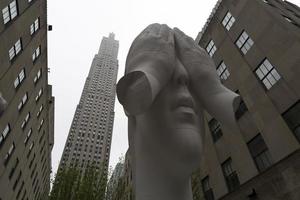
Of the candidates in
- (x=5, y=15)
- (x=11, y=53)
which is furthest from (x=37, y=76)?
(x=5, y=15)

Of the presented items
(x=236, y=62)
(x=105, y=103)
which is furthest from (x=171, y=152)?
(x=105, y=103)

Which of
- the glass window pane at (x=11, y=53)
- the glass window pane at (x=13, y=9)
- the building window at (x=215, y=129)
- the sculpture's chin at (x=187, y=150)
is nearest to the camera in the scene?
the sculpture's chin at (x=187, y=150)

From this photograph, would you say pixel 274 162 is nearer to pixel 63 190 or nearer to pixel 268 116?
pixel 268 116

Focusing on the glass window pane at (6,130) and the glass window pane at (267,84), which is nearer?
the glass window pane at (267,84)

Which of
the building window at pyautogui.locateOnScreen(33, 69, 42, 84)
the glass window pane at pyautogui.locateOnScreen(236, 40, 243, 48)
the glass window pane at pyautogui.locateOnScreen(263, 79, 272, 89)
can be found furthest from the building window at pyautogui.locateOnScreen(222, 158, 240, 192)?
the building window at pyautogui.locateOnScreen(33, 69, 42, 84)

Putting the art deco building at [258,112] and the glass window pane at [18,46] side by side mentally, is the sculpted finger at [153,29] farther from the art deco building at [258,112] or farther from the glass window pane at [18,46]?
the glass window pane at [18,46]

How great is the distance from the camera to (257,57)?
48.2 ft

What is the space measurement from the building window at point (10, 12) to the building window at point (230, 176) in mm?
17354

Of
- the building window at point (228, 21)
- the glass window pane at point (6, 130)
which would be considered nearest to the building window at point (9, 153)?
the glass window pane at point (6, 130)

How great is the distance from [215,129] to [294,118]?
20.8ft

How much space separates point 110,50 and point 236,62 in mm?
101705

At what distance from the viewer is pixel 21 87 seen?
61.1ft

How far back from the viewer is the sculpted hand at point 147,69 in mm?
2203

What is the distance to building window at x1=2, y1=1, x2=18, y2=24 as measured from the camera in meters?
14.6
